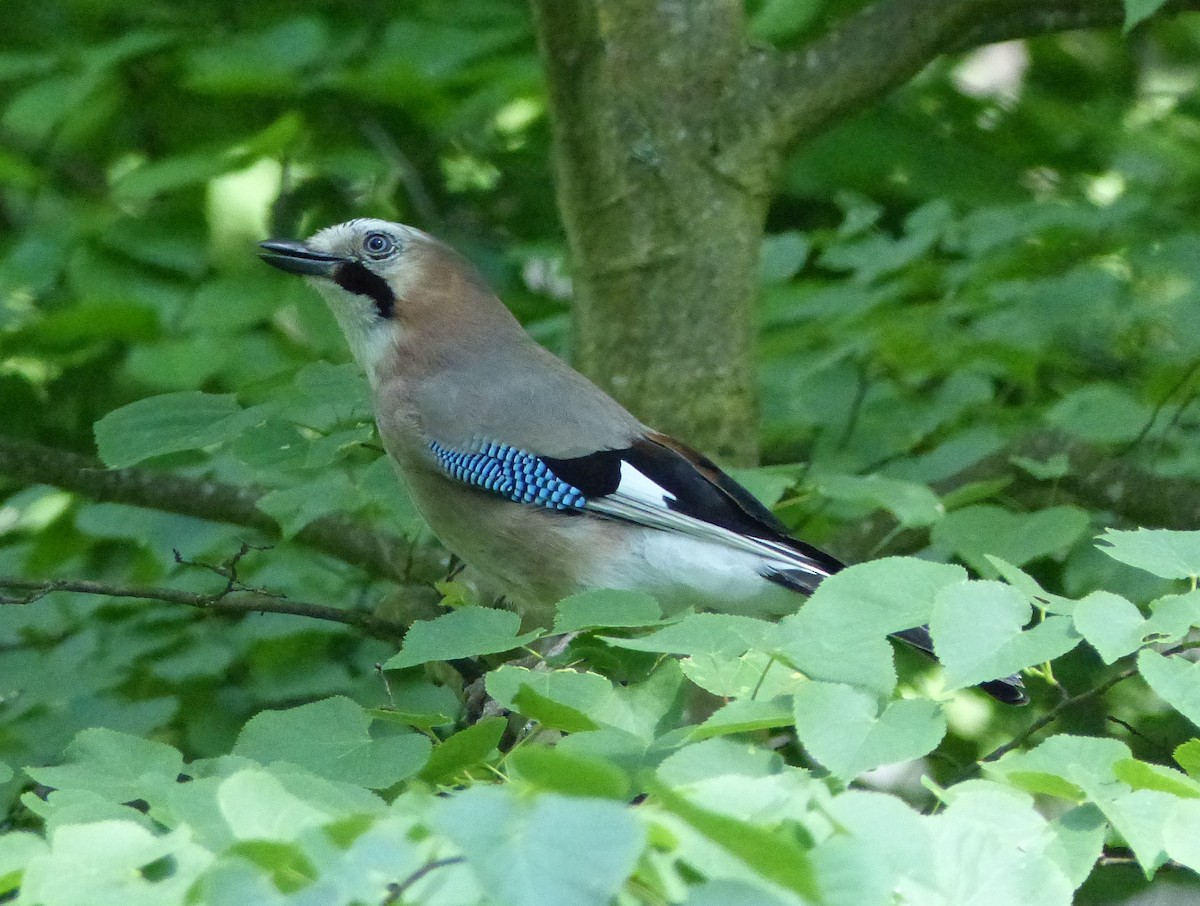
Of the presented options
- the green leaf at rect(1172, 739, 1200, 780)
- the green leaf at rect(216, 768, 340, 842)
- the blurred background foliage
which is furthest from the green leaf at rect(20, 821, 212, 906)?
the blurred background foliage

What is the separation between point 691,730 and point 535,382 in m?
1.67

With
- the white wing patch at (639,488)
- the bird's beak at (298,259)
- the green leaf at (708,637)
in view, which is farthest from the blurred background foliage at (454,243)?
the green leaf at (708,637)

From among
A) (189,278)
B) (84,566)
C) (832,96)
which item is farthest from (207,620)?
(832,96)

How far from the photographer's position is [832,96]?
9.39 feet

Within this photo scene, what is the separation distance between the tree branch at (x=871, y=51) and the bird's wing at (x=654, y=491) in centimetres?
65

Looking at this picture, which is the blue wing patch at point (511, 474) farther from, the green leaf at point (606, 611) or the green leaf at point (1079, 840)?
the green leaf at point (1079, 840)

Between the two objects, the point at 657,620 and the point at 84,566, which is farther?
the point at 84,566

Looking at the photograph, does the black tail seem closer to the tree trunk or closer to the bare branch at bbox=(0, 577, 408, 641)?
the tree trunk

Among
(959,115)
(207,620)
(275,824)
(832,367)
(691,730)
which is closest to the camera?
(275,824)

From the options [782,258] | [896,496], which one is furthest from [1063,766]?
[782,258]

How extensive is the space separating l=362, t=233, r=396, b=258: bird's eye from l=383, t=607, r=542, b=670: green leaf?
5.69ft

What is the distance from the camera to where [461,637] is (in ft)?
5.38

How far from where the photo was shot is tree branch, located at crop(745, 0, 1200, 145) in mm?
2850

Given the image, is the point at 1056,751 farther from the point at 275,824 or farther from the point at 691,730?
the point at 275,824
